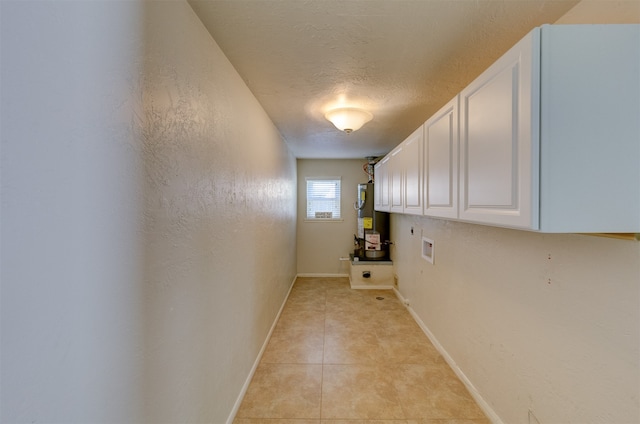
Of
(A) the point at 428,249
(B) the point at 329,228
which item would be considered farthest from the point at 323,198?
(A) the point at 428,249

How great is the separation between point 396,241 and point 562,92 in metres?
3.35

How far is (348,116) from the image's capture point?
220 cm

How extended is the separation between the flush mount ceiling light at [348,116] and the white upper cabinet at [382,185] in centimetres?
93

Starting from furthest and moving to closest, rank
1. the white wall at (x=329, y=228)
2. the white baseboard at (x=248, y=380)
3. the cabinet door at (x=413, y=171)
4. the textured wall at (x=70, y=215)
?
the white wall at (x=329, y=228) < the cabinet door at (x=413, y=171) < the white baseboard at (x=248, y=380) < the textured wall at (x=70, y=215)

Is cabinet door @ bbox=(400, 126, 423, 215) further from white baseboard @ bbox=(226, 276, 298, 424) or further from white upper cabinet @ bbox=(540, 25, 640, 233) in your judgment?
white baseboard @ bbox=(226, 276, 298, 424)

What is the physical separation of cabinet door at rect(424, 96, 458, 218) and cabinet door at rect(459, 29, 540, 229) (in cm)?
11

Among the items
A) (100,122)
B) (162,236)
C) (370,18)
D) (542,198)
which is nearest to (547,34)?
(542,198)

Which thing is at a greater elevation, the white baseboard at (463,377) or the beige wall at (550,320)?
the beige wall at (550,320)

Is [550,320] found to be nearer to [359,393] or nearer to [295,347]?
[359,393]

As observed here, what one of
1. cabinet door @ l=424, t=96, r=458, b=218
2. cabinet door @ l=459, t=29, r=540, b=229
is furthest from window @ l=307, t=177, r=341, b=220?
cabinet door @ l=459, t=29, r=540, b=229

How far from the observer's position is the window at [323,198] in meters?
4.93

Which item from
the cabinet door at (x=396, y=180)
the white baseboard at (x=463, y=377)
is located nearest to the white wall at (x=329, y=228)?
the cabinet door at (x=396, y=180)

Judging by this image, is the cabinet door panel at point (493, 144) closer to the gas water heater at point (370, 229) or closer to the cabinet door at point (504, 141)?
the cabinet door at point (504, 141)

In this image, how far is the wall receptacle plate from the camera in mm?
2663
